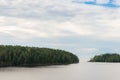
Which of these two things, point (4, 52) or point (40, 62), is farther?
point (40, 62)

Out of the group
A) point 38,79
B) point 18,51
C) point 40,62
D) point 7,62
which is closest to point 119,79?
point 38,79

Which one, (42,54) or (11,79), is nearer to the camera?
(11,79)

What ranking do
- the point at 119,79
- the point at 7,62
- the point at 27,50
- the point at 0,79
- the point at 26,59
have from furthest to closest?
the point at 27,50
the point at 26,59
the point at 7,62
the point at 119,79
the point at 0,79

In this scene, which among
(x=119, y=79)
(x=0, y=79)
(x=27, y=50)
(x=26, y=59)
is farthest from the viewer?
(x=27, y=50)

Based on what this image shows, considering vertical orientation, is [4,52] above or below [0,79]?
above

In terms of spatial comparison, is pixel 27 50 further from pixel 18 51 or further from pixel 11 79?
pixel 11 79

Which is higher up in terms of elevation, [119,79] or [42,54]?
[42,54]

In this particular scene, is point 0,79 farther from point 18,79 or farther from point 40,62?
point 40,62

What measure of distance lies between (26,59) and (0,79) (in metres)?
104

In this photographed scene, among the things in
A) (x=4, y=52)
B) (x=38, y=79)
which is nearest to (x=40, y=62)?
(x=4, y=52)

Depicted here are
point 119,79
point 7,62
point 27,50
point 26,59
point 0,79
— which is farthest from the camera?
point 27,50

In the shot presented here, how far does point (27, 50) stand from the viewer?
186875mm

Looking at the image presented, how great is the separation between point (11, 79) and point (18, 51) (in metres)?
105

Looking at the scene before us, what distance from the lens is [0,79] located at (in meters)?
70.8
